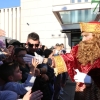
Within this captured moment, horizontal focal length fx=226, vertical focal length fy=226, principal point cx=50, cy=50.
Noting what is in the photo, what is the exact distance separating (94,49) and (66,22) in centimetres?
1042

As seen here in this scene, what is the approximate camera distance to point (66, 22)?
42.5 feet

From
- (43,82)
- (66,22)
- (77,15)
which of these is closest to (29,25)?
(66,22)

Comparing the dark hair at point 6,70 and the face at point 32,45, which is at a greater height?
the face at point 32,45

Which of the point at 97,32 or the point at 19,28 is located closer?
the point at 97,32

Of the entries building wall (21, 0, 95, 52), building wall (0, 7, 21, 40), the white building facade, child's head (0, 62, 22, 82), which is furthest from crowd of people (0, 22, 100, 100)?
building wall (0, 7, 21, 40)

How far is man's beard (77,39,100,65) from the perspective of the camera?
8.73ft

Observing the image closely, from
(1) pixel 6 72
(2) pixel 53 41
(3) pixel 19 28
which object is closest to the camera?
(1) pixel 6 72

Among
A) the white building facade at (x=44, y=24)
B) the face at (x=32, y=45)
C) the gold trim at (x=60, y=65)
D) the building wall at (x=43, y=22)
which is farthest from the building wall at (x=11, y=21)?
the gold trim at (x=60, y=65)

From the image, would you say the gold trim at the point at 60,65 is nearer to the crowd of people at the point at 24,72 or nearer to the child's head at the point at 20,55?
the crowd of people at the point at 24,72

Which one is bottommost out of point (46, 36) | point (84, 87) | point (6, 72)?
point (84, 87)

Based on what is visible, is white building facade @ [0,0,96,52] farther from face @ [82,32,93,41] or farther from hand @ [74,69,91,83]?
hand @ [74,69,91,83]

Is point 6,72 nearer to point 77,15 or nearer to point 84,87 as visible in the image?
point 84,87

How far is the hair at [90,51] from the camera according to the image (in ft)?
8.73

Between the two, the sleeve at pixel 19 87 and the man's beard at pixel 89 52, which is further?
the man's beard at pixel 89 52
